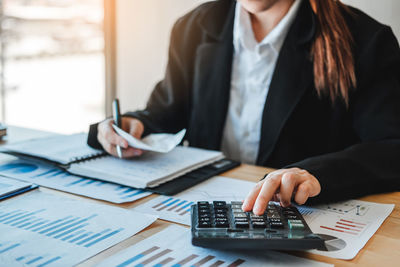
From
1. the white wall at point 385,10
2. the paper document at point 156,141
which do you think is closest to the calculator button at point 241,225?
the paper document at point 156,141

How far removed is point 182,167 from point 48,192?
0.28 metres

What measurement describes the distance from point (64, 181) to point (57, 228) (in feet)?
0.81

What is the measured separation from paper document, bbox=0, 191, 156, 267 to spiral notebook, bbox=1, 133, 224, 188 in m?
0.13

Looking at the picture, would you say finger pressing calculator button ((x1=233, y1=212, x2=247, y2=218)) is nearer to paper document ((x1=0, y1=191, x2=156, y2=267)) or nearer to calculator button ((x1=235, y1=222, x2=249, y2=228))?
calculator button ((x1=235, y1=222, x2=249, y2=228))

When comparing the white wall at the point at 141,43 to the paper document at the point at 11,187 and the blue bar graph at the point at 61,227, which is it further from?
the blue bar graph at the point at 61,227

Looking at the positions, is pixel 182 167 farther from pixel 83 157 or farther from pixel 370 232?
pixel 370 232

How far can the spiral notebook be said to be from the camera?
889 millimetres

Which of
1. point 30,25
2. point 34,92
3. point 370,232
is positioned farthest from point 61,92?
point 370,232

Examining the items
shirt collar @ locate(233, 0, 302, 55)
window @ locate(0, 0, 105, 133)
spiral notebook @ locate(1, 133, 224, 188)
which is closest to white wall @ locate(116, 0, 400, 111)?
window @ locate(0, 0, 105, 133)

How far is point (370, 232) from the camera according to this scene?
67 cm

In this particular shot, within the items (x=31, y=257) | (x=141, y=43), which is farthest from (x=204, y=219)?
(x=141, y=43)

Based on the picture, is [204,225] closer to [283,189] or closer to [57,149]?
[283,189]

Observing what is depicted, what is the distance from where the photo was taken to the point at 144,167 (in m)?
0.96

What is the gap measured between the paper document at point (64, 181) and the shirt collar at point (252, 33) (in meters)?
0.65
